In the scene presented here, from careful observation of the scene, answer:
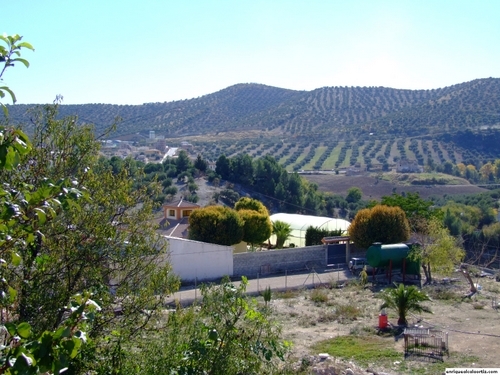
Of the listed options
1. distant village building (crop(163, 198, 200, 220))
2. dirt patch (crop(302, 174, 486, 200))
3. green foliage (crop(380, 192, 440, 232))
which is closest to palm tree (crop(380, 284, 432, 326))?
green foliage (crop(380, 192, 440, 232))

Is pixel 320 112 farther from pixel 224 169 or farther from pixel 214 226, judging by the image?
pixel 214 226

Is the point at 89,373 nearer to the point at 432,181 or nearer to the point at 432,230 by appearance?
the point at 432,230

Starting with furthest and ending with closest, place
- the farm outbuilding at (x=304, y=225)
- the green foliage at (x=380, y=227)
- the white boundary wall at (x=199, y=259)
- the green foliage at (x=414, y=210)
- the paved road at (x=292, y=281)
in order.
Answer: the farm outbuilding at (x=304, y=225), the green foliage at (x=414, y=210), the green foliage at (x=380, y=227), the white boundary wall at (x=199, y=259), the paved road at (x=292, y=281)

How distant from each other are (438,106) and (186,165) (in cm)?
8157

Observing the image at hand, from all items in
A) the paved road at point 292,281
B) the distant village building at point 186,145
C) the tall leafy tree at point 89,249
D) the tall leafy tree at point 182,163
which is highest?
the distant village building at point 186,145

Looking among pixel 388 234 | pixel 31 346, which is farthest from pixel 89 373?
pixel 388 234

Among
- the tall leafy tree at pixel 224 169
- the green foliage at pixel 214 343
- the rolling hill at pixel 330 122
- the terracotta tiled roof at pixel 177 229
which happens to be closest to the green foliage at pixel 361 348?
the green foliage at pixel 214 343

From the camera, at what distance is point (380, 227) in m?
32.0

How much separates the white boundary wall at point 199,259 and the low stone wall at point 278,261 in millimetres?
799

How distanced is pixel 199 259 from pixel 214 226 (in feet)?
10.6

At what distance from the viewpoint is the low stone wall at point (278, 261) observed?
30.2 metres

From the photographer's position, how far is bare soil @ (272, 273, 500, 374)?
15.6 meters

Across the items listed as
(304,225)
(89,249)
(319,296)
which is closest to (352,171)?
(304,225)

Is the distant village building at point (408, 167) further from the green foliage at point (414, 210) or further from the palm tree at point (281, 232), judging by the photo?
the palm tree at point (281, 232)
